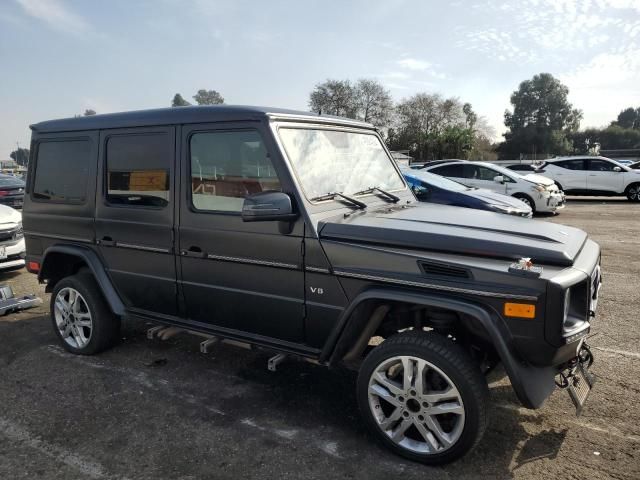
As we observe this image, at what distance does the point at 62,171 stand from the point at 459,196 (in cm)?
666

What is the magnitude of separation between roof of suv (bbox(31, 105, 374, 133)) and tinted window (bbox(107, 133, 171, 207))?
13 centimetres

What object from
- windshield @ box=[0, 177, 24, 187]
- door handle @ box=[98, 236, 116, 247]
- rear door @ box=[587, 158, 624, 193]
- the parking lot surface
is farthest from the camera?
rear door @ box=[587, 158, 624, 193]

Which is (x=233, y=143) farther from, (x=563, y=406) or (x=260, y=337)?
(x=563, y=406)

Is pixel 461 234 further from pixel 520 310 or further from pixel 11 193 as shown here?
pixel 11 193

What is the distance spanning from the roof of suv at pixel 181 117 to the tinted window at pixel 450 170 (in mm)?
10474

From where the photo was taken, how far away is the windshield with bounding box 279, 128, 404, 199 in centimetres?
336

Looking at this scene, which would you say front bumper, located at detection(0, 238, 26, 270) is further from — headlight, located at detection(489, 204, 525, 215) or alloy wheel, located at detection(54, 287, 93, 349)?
headlight, located at detection(489, 204, 525, 215)

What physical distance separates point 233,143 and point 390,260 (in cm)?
142

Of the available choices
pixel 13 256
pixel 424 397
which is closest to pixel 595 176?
pixel 424 397

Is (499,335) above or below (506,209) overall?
below

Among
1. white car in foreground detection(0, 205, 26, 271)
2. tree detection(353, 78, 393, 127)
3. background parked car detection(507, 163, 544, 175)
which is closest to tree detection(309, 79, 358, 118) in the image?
tree detection(353, 78, 393, 127)

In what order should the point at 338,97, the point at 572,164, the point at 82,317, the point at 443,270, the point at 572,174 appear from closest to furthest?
1. the point at 443,270
2. the point at 82,317
3. the point at 572,174
4. the point at 572,164
5. the point at 338,97

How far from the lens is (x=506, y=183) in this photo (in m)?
14.1

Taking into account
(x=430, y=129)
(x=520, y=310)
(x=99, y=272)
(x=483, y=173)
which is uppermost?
(x=430, y=129)
